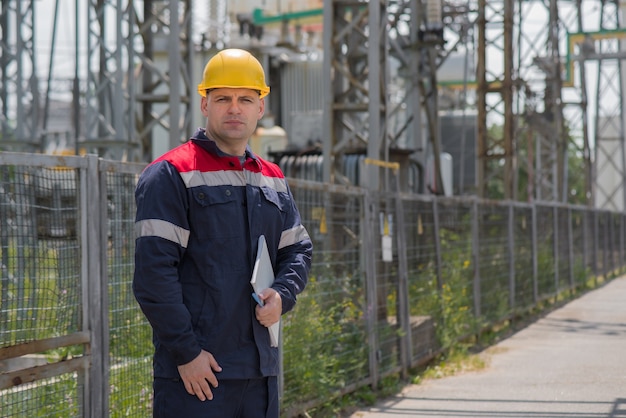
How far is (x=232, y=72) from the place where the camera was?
14.2 ft

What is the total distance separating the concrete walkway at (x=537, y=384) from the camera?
927 cm

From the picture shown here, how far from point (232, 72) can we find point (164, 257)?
0.76 meters

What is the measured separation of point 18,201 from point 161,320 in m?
1.34

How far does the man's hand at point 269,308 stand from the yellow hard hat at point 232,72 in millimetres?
775

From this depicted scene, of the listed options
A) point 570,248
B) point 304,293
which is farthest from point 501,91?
point 304,293

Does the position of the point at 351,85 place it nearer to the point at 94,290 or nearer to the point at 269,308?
the point at 94,290

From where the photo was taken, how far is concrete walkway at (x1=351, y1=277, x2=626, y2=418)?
9.27m

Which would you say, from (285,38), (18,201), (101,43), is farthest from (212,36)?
(18,201)

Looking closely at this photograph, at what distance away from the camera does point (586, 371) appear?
463 inches

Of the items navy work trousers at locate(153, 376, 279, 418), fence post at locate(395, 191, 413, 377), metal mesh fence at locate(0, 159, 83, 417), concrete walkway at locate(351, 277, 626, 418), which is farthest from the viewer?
fence post at locate(395, 191, 413, 377)

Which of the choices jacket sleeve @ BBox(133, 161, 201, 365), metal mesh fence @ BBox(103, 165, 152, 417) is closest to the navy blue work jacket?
jacket sleeve @ BBox(133, 161, 201, 365)

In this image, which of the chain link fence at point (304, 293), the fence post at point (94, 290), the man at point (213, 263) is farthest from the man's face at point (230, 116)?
the fence post at point (94, 290)

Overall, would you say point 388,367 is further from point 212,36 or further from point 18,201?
point 212,36

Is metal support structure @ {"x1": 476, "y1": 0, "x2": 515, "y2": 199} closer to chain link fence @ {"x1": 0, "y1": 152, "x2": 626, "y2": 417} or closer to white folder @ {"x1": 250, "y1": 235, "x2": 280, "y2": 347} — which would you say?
chain link fence @ {"x1": 0, "y1": 152, "x2": 626, "y2": 417}
